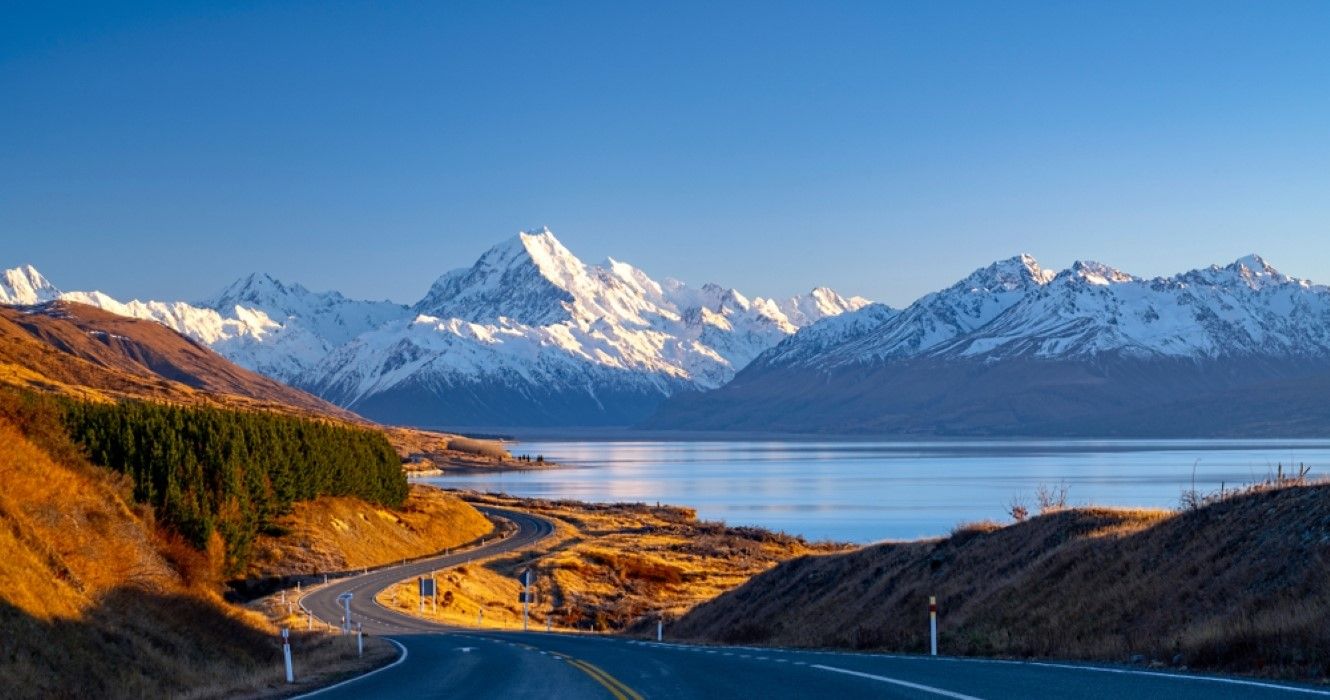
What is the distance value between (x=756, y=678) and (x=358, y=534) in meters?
80.8

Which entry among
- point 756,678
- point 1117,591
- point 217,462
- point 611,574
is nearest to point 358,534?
point 611,574

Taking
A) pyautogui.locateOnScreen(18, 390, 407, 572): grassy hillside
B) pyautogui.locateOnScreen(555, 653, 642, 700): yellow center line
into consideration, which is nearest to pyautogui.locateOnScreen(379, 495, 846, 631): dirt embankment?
pyautogui.locateOnScreen(18, 390, 407, 572): grassy hillside

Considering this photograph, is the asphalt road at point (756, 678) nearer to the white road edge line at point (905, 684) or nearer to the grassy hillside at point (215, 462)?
the white road edge line at point (905, 684)

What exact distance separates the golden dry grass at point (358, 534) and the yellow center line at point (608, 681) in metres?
59.5

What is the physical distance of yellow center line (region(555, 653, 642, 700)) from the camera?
18036 millimetres

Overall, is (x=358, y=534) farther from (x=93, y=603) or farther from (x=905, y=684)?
(x=905, y=684)

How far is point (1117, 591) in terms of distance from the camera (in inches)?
972

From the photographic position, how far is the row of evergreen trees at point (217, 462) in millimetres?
63000

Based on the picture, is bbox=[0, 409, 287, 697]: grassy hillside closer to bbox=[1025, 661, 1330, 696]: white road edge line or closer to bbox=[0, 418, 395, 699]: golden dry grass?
bbox=[0, 418, 395, 699]: golden dry grass

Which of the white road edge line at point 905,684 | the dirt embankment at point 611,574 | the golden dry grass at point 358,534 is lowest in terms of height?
the dirt embankment at point 611,574

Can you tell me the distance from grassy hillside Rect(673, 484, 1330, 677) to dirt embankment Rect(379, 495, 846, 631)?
2296 cm

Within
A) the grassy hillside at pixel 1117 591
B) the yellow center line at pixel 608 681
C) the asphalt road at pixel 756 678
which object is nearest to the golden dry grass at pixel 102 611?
the asphalt road at pixel 756 678

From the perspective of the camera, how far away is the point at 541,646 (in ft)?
119

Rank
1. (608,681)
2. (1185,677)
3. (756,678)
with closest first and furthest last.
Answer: (1185,677) → (756,678) → (608,681)
